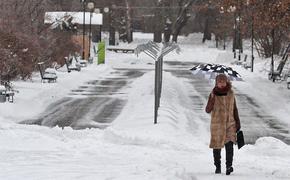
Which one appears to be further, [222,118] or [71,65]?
[71,65]

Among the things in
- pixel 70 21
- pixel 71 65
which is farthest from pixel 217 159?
pixel 70 21

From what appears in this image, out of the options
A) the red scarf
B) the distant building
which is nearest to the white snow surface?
the red scarf

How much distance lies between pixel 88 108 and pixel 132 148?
8.78 metres

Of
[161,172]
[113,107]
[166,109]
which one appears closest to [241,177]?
[161,172]

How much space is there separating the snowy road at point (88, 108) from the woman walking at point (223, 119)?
7658mm

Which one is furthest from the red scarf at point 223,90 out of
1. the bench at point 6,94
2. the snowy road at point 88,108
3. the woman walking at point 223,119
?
the bench at point 6,94

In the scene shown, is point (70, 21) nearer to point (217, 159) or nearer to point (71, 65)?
point (71, 65)

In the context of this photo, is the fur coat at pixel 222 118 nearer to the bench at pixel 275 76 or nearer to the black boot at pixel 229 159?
the black boot at pixel 229 159

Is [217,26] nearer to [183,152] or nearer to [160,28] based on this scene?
[160,28]

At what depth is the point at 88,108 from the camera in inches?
842

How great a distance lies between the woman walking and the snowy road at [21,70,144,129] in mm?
7658

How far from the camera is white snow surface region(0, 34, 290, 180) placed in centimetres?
935

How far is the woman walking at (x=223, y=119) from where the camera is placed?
31.4ft

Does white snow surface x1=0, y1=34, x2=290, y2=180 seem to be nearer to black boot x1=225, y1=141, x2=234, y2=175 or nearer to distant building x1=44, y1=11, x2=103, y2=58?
black boot x1=225, y1=141, x2=234, y2=175
